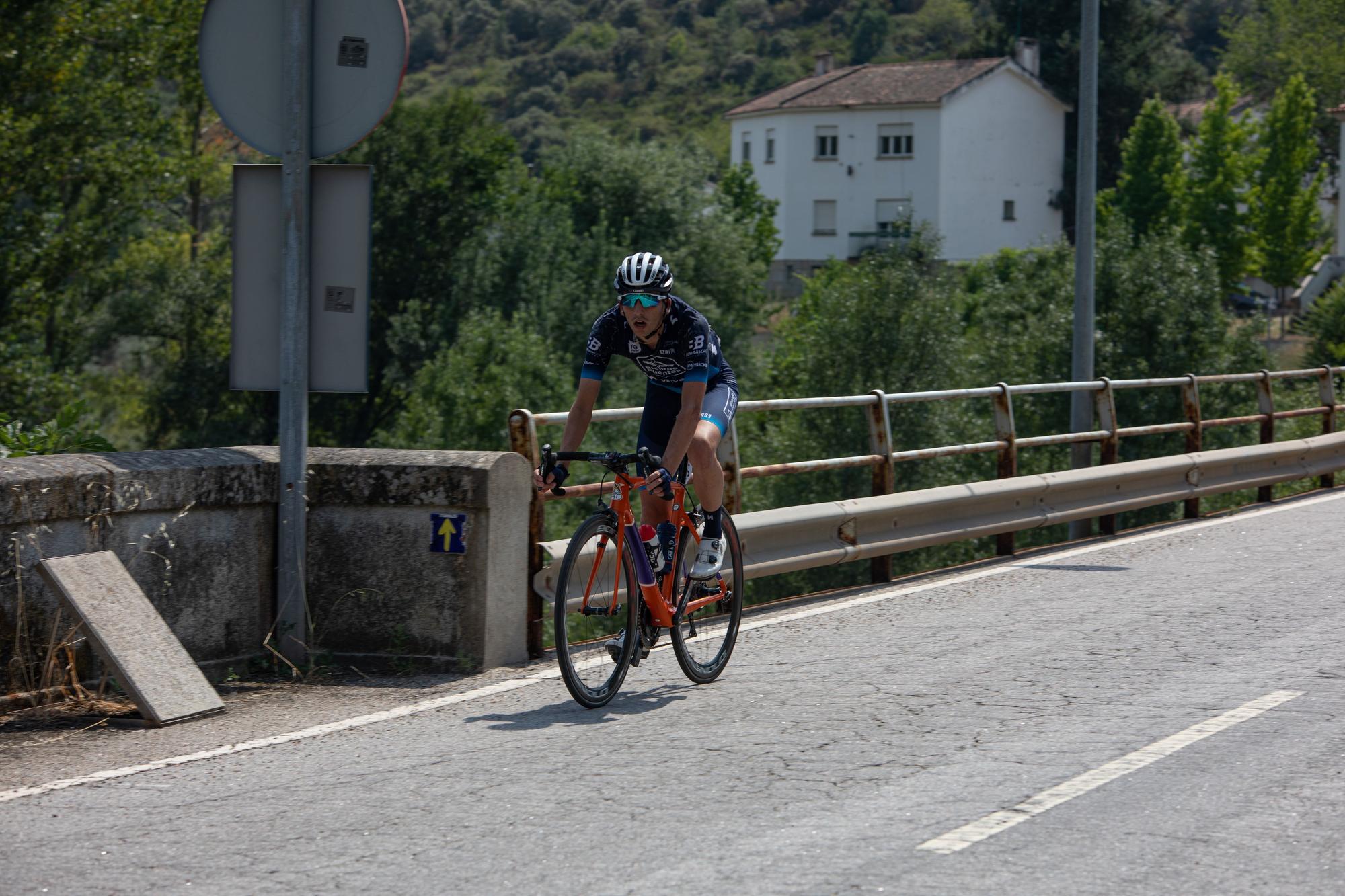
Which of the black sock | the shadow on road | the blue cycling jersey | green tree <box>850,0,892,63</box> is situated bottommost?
the shadow on road

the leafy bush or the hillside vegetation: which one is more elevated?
the hillside vegetation

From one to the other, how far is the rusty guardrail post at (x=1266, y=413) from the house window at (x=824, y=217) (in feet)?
208

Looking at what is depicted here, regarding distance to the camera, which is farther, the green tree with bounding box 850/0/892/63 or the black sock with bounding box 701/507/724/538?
the green tree with bounding box 850/0/892/63

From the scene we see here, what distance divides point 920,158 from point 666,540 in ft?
235

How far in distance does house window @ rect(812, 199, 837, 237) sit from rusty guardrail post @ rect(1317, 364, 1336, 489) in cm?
6199

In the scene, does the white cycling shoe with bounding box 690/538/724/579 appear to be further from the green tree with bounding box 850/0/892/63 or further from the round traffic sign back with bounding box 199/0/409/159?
the green tree with bounding box 850/0/892/63

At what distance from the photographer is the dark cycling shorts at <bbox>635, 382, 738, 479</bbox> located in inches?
271

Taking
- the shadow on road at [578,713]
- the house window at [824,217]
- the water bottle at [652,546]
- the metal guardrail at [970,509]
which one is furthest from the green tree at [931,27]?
the shadow on road at [578,713]

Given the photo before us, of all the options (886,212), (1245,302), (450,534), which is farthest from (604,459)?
(886,212)

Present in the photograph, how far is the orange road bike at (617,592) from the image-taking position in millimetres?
6227

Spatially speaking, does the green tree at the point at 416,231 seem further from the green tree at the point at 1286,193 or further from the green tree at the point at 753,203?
the green tree at the point at 1286,193

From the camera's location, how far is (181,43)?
30.3 metres

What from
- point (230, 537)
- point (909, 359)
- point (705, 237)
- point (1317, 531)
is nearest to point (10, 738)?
point (230, 537)

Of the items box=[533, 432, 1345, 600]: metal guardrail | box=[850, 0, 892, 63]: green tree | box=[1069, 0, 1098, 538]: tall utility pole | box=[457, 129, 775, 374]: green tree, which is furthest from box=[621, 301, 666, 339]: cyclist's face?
box=[850, 0, 892, 63]: green tree
